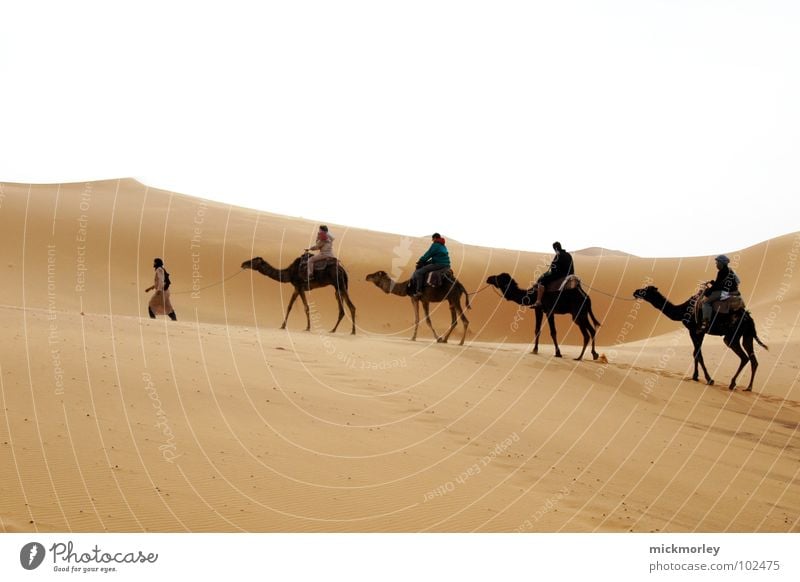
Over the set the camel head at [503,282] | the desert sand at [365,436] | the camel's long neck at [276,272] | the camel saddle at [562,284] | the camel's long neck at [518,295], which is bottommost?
the desert sand at [365,436]

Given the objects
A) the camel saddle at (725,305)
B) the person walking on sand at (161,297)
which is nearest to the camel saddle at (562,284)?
the camel saddle at (725,305)

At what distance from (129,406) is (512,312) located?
28769 mm

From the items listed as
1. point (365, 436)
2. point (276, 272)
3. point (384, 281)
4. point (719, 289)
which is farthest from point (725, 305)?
point (365, 436)

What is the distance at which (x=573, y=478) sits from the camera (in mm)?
10430

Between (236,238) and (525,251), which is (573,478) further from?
(525,251)

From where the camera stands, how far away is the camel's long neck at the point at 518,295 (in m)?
19.8

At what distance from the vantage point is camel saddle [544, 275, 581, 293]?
61.6 ft

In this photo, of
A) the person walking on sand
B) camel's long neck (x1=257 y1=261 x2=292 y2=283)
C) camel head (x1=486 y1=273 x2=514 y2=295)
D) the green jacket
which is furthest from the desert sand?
the person walking on sand

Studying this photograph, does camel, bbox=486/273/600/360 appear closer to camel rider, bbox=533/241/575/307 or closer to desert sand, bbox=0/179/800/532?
camel rider, bbox=533/241/575/307

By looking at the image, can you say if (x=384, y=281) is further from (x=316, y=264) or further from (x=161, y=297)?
(x=161, y=297)

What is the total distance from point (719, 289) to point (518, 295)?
465 cm

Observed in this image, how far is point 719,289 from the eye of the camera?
61.9 ft

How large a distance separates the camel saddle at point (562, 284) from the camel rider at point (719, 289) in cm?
306

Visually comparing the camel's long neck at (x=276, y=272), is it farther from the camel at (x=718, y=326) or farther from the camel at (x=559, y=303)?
the camel at (x=718, y=326)
